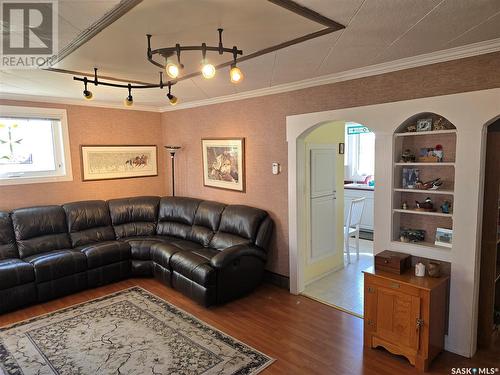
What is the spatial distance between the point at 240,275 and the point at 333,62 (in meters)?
2.42

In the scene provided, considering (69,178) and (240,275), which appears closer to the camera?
(240,275)

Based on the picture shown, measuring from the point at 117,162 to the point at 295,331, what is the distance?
Result: 3863 millimetres

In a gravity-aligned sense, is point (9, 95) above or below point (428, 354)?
above

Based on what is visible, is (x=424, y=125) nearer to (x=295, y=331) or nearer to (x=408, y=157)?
(x=408, y=157)

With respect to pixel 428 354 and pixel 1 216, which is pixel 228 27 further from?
pixel 1 216

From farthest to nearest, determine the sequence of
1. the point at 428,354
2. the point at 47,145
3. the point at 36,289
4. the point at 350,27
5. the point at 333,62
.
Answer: the point at 47,145, the point at 36,289, the point at 333,62, the point at 428,354, the point at 350,27

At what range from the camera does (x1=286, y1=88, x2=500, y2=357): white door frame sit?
2.50m

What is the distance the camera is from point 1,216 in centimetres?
406

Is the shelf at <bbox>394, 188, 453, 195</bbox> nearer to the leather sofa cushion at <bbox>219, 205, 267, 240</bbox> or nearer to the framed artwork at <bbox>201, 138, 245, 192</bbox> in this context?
the leather sofa cushion at <bbox>219, 205, 267, 240</bbox>

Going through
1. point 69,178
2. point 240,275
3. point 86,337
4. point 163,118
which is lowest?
point 86,337

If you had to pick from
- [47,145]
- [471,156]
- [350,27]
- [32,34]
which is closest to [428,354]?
[471,156]

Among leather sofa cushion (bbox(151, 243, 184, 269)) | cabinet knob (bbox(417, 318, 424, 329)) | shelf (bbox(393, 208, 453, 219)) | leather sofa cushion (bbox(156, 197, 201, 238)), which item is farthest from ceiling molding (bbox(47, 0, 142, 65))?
cabinet knob (bbox(417, 318, 424, 329))

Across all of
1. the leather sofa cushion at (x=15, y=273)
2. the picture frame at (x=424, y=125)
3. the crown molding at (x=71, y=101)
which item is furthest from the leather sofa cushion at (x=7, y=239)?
the picture frame at (x=424, y=125)

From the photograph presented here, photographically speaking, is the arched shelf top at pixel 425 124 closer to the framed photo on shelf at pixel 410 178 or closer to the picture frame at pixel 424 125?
the picture frame at pixel 424 125
